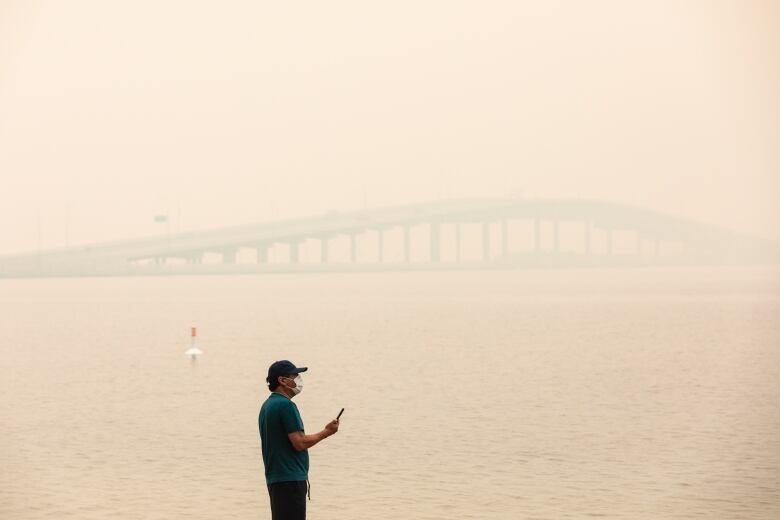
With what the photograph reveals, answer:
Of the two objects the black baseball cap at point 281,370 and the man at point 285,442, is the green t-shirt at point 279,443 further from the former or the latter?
the black baseball cap at point 281,370

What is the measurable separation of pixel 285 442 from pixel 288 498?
459 mm

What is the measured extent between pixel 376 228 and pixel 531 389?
161 metres

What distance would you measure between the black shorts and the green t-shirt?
5cm

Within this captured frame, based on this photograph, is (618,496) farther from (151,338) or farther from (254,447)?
(151,338)

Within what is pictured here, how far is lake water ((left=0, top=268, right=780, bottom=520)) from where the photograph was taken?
19.8m

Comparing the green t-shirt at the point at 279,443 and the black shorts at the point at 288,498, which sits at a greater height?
the green t-shirt at the point at 279,443

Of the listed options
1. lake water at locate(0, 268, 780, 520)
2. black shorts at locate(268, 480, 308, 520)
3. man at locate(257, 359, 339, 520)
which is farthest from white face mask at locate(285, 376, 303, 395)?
lake water at locate(0, 268, 780, 520)

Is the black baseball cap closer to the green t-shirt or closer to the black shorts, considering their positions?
the green t-shirt

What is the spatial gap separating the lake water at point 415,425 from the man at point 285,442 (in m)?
7.04

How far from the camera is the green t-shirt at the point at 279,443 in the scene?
11.2 metres

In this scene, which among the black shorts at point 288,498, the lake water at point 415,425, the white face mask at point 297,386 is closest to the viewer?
the white face mask at point 297,386

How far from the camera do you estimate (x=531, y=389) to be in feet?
123

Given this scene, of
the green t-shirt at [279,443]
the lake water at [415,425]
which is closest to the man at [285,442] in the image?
the green t-shirt at [279,443]

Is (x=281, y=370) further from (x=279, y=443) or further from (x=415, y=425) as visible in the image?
(x=415, y=425)
